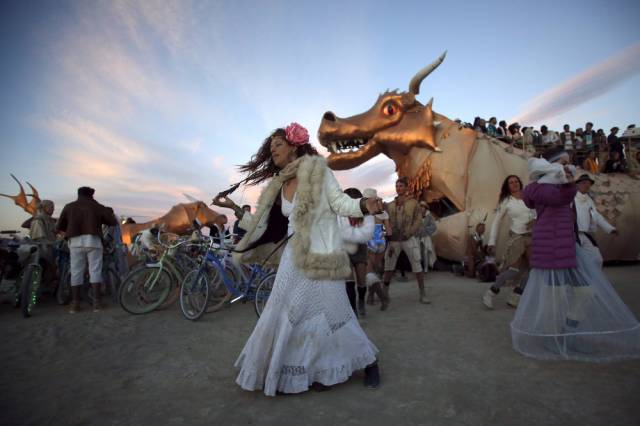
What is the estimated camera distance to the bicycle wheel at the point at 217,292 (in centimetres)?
495

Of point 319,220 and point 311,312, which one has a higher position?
point 319,220

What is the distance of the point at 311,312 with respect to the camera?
6.97ft

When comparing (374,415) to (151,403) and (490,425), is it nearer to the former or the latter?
(490,425)

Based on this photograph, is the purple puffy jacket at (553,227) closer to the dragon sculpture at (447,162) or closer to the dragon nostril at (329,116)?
the dragon sculpture at (447,162)

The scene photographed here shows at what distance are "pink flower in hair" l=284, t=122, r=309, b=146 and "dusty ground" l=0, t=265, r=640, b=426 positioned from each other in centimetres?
168

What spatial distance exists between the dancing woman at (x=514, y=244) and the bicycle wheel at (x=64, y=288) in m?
6.51

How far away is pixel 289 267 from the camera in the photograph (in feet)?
7.20

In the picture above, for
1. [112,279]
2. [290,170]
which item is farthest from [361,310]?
[112,279]

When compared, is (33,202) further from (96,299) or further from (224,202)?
(224,202)

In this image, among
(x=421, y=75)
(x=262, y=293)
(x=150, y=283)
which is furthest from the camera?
(x=421, y=75)

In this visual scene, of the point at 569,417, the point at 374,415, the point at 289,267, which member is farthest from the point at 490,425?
the point at 289,267

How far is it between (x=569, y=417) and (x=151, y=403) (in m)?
2.42

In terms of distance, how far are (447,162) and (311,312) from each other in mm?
6359

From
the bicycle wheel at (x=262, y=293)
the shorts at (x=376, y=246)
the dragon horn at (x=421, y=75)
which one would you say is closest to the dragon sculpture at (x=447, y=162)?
the dragon horn at (x=421, y=75)
